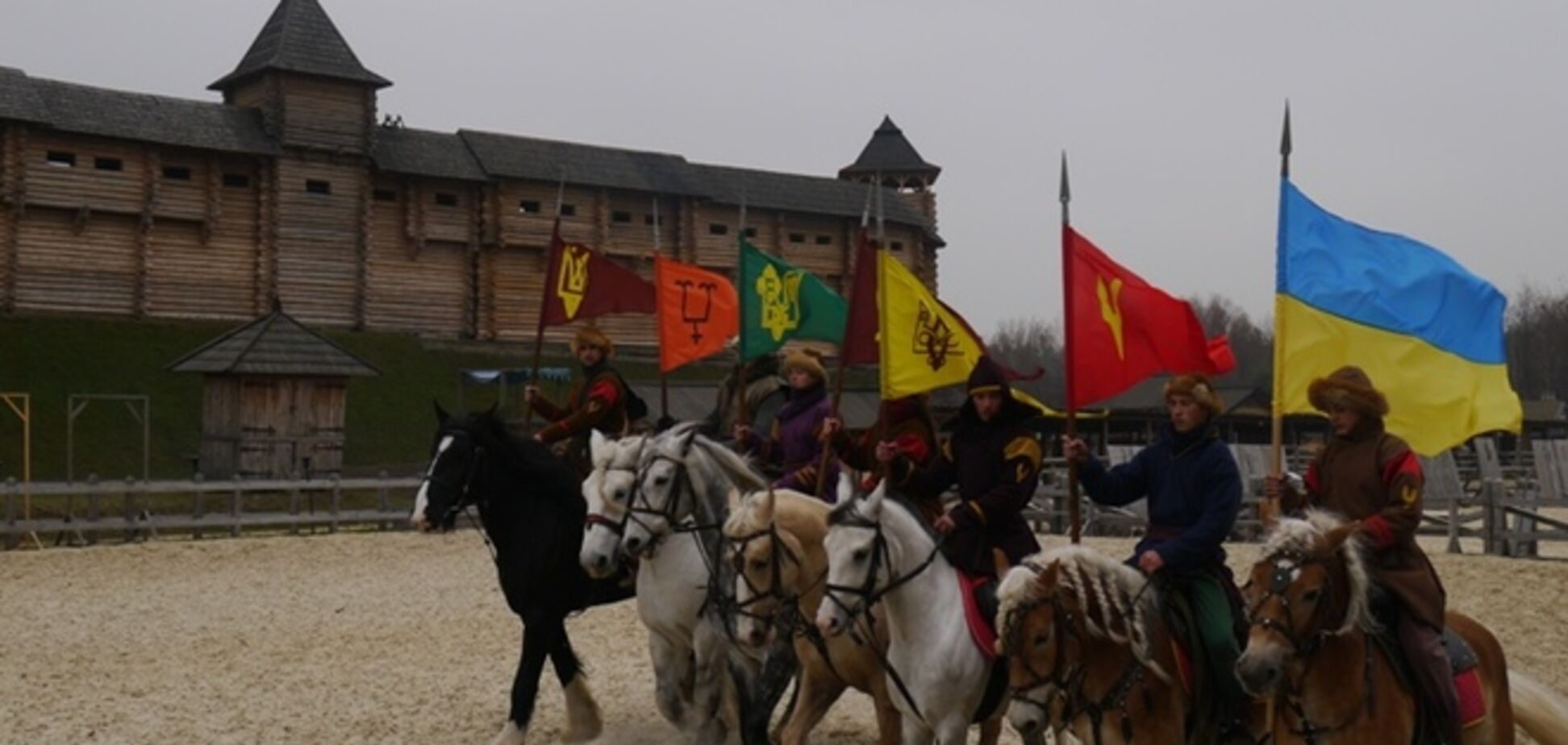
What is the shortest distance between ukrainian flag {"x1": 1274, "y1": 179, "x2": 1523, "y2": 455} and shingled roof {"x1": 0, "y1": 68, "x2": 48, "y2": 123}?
44.0 metres

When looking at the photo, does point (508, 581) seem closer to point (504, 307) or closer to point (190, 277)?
point (190, 277)

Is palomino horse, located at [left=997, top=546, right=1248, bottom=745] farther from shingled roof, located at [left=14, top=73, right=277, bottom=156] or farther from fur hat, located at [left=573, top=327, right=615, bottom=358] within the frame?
shingled roof, located at [left=14, top=73, right=277, bottom=156]

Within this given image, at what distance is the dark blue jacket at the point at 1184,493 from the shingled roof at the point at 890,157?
204 feet

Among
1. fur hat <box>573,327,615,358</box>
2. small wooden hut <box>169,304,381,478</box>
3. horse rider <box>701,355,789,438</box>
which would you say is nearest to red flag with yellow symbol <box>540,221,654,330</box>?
horse rider <box>701,355,789,438</box>

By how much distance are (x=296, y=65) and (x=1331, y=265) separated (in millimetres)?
45954

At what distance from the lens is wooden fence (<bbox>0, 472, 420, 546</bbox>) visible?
24.6 metres

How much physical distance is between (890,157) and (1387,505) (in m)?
65.1

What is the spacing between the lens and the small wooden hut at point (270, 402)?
33.0m

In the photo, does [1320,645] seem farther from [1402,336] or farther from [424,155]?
[424,155]

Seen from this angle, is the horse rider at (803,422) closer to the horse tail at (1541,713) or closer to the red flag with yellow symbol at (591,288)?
the red flag with yellow symbol at (591,288)

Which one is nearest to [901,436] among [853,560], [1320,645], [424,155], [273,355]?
[853,560]

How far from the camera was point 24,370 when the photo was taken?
39.9m

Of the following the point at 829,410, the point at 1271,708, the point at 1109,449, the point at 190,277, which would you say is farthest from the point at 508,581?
the point at 190,277

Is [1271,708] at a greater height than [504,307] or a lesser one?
lesser
